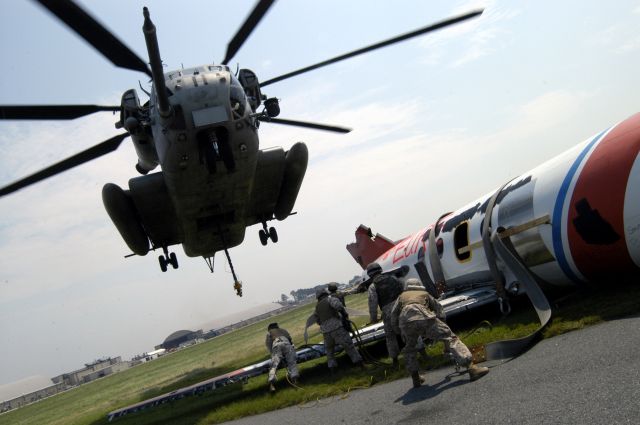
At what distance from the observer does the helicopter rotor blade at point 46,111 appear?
9.89 meters

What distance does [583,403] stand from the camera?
4.92 meters

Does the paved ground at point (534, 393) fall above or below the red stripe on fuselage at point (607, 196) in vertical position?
below

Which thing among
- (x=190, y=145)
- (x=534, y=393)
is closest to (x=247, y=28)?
(x=190, y=145)

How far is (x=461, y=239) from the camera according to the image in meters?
13.1

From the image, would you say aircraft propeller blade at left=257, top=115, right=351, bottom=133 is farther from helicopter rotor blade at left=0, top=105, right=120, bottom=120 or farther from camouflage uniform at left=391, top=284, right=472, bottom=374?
camouflage uniform at left=391, top=284, right=472, bottom=374

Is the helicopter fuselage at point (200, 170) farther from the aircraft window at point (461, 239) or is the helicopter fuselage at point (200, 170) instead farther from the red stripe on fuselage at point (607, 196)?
the red stripe on fuselage at point (607, 196)

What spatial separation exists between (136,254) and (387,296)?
8765 mm

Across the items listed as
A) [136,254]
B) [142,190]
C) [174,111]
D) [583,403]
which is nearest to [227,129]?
[174,111]

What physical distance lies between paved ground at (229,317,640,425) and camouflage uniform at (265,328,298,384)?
2680 millimetres

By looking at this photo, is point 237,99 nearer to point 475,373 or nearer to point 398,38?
point 398,38

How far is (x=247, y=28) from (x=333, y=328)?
6.68 m

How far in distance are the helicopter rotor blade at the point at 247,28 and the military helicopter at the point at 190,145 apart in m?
0.02

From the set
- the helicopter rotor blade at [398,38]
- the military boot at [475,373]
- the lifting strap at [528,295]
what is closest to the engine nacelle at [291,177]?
the helicopter rotor blade at [398,38]

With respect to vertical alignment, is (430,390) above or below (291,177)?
below
